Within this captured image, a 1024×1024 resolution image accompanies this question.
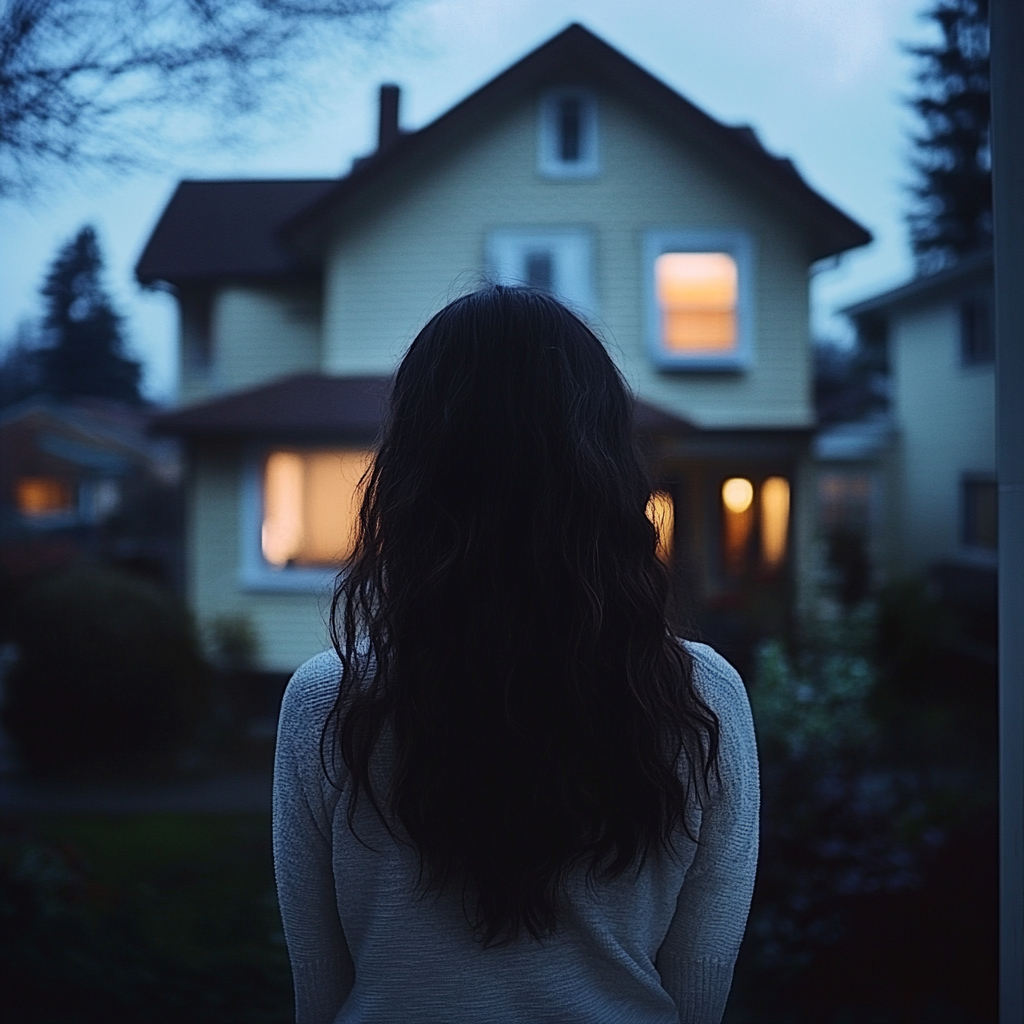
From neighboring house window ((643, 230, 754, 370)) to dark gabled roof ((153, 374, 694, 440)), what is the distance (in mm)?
651

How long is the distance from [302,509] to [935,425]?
23.8ft

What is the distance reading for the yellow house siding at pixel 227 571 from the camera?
767 cm

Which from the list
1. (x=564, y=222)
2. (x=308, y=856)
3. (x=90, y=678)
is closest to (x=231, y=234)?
(x=564, y=222)

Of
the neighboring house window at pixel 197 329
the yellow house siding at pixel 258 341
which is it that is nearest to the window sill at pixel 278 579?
the yellow house siding at pixel 258 341

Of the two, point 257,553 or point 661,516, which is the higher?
point 661,516

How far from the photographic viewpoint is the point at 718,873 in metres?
1.05

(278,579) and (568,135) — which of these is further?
(278,579)

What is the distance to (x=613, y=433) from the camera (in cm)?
101

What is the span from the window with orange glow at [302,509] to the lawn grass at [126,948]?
4.80 metres

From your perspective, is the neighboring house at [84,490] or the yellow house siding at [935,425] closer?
the neighboring house at [84,490]

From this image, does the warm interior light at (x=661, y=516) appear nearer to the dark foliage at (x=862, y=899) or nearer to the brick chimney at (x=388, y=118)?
the dark foliage at (x=862, y=899)

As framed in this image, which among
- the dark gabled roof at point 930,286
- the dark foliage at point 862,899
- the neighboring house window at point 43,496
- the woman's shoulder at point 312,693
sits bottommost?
the dark foliage at point 862,899

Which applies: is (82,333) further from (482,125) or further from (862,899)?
(482,125)

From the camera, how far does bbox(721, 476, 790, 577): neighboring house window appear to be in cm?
852
